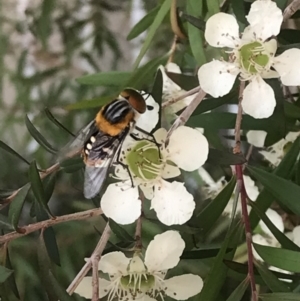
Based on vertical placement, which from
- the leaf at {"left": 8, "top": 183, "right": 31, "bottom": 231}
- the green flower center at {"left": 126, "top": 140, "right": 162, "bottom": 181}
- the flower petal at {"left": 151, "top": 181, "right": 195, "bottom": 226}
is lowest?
the leaf at {"left": 8, "top": 183, "right": 31, "bottom": 231}

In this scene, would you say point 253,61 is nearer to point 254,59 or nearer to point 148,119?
point 254,59

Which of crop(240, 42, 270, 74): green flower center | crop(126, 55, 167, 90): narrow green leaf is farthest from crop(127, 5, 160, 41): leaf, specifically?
crop(240, 42, 270, 74): green flower center

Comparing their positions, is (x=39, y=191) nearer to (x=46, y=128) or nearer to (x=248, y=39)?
(x=248, y=39)

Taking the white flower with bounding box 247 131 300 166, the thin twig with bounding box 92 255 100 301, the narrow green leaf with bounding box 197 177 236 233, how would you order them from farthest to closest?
the white flower with bounding box 247 131 300 166 < the narrow green leaf with bounding box 197 177 236 233 < the thin twig with bounding box 92 255 100 301

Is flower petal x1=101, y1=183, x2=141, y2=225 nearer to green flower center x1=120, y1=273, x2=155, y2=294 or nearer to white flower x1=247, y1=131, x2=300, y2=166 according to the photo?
green flower center x1=120, y1=273, x2=155, y2=294

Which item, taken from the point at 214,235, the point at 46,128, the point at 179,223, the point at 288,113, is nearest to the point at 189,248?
the point at 179,223

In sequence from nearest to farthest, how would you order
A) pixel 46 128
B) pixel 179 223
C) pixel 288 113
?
pixel 179 223 < pixel 288 113 < pixel 46 128
